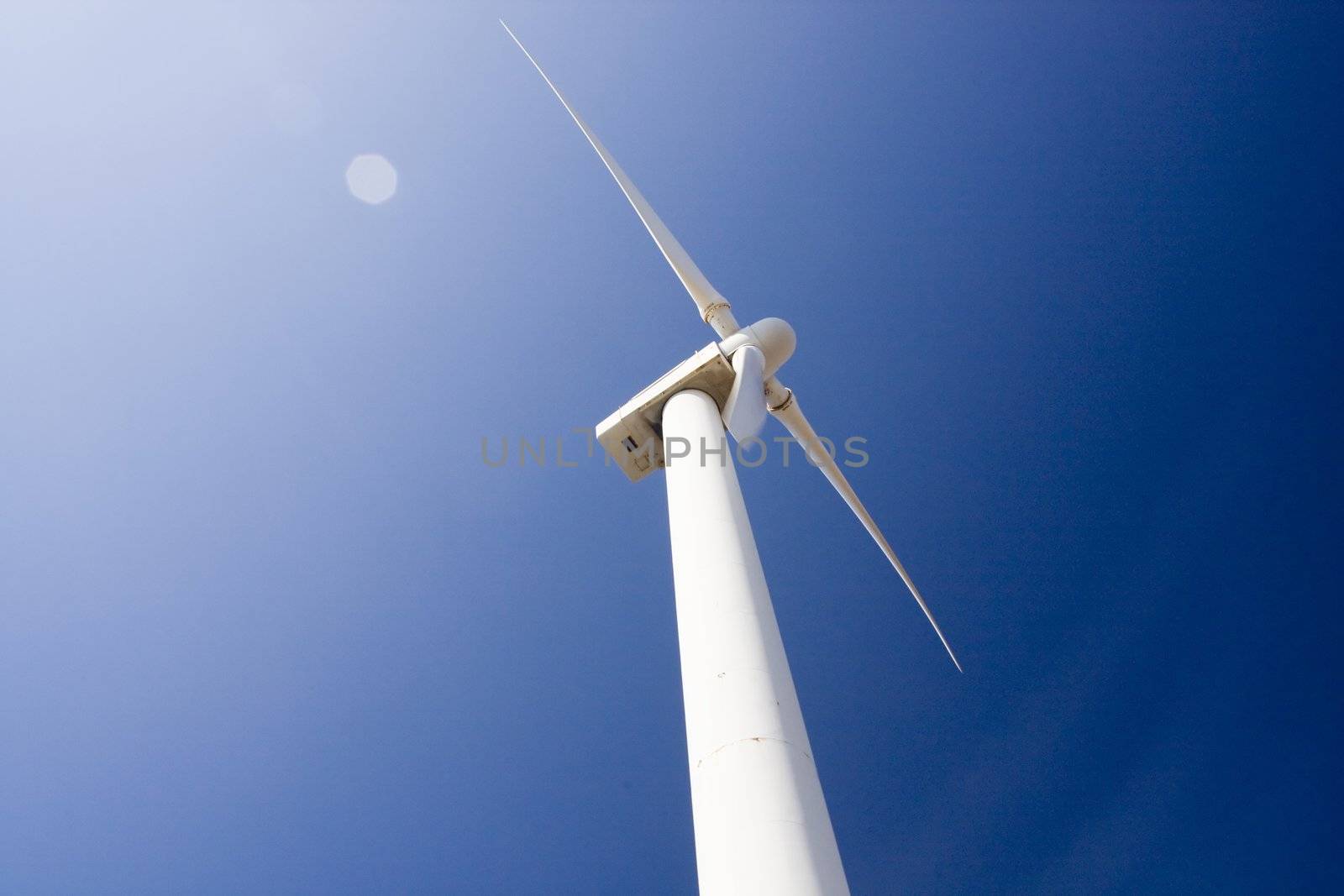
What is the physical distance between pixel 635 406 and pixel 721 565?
23.1ft

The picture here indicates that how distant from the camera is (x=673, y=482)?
1161cm

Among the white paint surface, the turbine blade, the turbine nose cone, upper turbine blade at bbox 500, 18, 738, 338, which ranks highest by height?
upper turbine blade at bbox 500, 18, 738, 338

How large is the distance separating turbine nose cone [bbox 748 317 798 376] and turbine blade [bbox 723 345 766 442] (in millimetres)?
2246

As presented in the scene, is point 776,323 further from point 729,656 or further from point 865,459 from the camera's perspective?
point 865,459

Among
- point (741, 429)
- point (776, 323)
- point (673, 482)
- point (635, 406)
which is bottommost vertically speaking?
point (673, 482)

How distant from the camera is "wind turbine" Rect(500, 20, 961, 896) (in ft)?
20.2

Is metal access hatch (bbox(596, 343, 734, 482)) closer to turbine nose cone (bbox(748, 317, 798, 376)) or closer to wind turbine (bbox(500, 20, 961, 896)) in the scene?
wind turbine (bbox(500, 20, 961, 896))

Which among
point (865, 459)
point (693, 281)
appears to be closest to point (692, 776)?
point (693, 281)

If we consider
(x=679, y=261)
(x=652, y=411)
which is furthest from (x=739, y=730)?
(x=679, y=261)

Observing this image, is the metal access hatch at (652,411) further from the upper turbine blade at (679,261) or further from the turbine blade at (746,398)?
the upper turbine blade at (679,261)

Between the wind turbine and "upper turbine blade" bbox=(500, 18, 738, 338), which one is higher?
"upper turbine blade" bbox=(500, 18, 738, 338)

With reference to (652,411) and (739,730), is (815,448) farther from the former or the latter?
(739,730)

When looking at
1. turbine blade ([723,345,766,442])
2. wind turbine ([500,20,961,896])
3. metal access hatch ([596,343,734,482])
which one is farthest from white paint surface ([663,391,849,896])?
metal access hatch ([596,343,734,482])

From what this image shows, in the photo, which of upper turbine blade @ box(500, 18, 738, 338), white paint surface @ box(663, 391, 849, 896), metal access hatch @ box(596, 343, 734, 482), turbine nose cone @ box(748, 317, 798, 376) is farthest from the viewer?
upper turbine blade @ box(500, 18, 738, 338)
